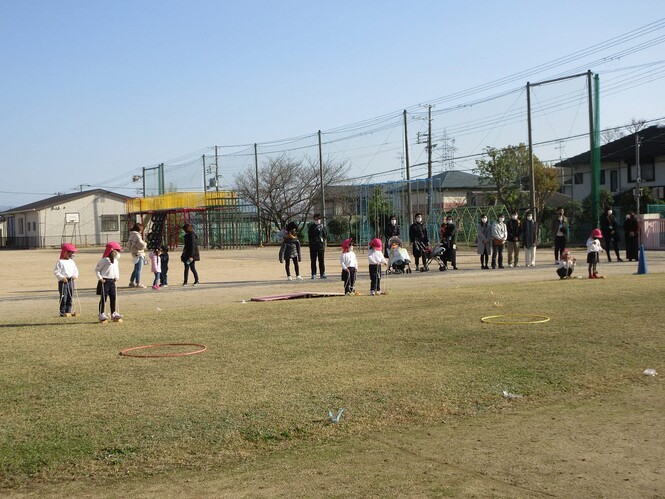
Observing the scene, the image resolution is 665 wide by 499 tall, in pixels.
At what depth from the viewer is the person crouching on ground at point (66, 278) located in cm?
1492

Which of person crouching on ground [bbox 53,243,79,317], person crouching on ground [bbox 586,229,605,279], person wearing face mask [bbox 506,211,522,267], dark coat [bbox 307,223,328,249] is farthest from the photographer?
person wearing face mask [bbox 506,211,522,267]

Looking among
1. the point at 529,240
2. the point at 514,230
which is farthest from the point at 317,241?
the point at 529,240

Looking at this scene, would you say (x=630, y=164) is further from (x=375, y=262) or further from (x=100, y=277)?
(x=100, y=277)

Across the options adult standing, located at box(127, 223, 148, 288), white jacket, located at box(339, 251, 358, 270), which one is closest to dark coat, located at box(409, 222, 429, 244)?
white jacket, located at box(339, 251, 358, 270)

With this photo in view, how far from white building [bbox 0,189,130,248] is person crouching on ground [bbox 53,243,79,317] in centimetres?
6273

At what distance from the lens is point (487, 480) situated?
574cm

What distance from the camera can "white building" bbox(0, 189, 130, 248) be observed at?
7688 centimetres

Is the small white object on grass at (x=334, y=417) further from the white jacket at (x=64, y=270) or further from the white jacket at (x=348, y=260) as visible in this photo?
the white jacket at (x=348, y=260)

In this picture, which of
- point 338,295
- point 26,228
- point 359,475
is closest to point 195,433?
point 359,475

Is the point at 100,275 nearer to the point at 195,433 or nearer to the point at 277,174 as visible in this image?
the point at 195,433

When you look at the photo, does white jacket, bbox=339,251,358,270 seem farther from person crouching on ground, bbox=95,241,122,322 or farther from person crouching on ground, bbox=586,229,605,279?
person crouching on ground, bbox=586,229,605,279

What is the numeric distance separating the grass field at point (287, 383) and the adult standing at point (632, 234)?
1310 cm

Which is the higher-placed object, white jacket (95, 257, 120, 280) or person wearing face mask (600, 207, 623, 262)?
person wearing face mask (600, 207, 623, 262)

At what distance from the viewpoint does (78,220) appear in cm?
7794
